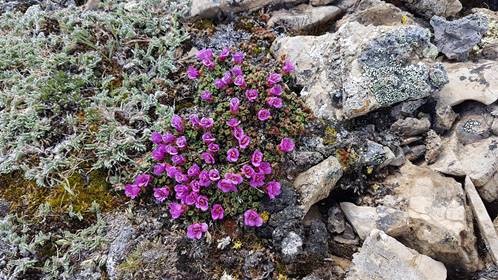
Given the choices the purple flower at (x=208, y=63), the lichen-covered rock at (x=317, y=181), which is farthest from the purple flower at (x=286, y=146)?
the purple flower at (x=208, y=63)

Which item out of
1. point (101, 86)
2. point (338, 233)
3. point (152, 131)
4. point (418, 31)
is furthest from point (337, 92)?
point (101, 86)

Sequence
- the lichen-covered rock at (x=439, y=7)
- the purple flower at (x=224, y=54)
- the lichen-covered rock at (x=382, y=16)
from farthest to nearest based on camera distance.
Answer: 1. the lichen-covered rock at (x=439, y=7)
2. the lichen-covered rock at (x=382, y=16)
3. the purple flower at (x=224, y=54)

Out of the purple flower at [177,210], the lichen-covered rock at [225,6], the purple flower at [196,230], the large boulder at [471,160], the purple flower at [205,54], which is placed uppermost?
the lichen-covered rock at [225,6]

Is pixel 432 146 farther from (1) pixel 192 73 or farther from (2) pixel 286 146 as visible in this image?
(1) pixel 192 73

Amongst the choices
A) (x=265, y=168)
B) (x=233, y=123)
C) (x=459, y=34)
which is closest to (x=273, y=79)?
(x=233, y=123)

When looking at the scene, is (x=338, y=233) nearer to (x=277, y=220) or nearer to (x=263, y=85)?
(x=277, y=220)

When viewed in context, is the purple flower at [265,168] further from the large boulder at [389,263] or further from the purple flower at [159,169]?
the large boulder at [389,263]

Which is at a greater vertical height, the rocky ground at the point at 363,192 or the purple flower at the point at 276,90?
the purple flower at the point at 276,90

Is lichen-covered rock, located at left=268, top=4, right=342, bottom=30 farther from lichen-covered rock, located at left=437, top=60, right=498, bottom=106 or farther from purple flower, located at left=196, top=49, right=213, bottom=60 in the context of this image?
lichen-covered rock, located at left=437, top=60, right=498, bottom=106
